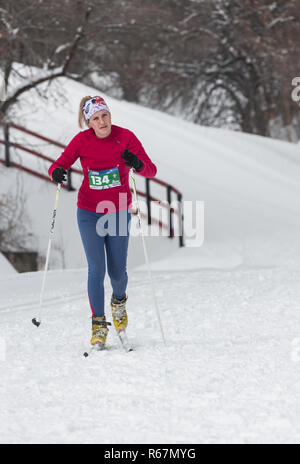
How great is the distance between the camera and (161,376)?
462 cm

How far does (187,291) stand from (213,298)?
0.57m

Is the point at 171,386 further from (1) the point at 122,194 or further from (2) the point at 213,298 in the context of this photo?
(2) the point at 213,298

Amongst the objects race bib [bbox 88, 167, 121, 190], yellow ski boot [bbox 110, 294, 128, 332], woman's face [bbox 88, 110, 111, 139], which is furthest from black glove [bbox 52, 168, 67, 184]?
yellow ski boot [bbox 110, 294, 128, 332]

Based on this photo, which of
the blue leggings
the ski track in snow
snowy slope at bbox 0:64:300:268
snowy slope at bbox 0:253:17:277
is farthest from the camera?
snowy slope at bbox 0:64:300:268

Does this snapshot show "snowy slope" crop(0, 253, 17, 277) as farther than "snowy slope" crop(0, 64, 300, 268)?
No

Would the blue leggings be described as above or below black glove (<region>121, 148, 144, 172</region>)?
below

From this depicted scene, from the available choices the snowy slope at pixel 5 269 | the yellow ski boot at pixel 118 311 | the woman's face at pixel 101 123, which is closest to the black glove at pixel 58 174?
the woman's face at pixel 101 123

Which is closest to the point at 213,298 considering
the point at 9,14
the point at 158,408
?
the point at 158,408

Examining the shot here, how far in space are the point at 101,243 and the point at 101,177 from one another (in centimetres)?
48

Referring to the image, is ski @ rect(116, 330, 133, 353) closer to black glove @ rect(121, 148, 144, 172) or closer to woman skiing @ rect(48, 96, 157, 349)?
woman skiing @ rect(48, 96, 157, 349)

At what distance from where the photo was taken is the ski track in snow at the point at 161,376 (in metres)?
3.66

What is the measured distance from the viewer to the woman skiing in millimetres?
5004

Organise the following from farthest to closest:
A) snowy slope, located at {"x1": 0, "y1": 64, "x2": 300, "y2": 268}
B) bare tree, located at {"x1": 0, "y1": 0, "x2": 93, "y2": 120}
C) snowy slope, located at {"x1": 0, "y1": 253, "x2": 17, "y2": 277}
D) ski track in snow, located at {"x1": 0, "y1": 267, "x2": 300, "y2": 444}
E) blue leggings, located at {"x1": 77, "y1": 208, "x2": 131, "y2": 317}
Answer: snowy slope, located at {"x1": 0, "y1": 64, "x2": 300, "y2": 268} → bare tree, located at {"x1": 0, "y1": 0, "x2": 93, "y2": 120} → snowy slope, located at {"x1": 0, "y1": 253, "x2": 17, "y2": 277} → blue leggings, located at {"x1": 77, "y1": 208, "x2": 131, "y2": 317} → ski track in snow, located at {"x1": 0, "y1": 267, "x2": 300, "y2": 444}

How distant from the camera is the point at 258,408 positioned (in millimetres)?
3914
